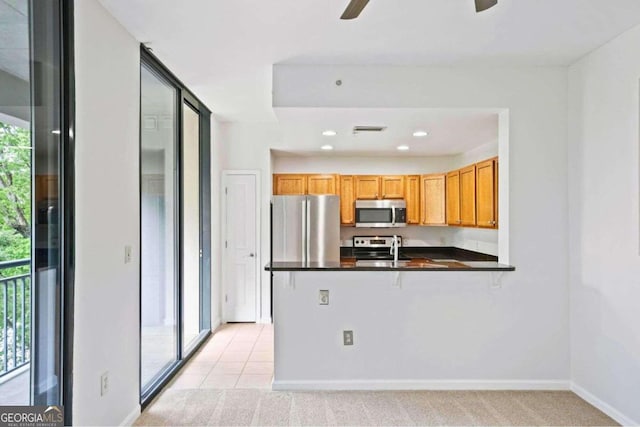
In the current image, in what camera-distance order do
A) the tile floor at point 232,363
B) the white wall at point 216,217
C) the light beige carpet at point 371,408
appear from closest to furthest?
1. the light beige carpet at point 371,408
2. the tile floor at point 232,363
3. the white wall at point 216,217

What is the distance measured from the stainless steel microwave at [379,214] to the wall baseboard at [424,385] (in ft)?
Result: 9.12

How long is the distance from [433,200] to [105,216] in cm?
439

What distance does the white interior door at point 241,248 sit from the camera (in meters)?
5.54

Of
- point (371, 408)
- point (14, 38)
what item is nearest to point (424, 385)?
point (371, 408)

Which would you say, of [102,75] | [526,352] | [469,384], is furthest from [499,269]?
[102,75]

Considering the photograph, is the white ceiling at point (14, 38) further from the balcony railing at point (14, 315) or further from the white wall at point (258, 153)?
the white wall at point (258, 153)

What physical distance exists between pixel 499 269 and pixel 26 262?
3092 millimetres

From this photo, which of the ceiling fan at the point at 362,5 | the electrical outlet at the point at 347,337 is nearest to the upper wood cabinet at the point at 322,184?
the electrical outlet at the point at 347,337

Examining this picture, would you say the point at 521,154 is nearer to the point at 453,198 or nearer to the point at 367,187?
the point at 453,198

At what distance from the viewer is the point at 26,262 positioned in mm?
1878

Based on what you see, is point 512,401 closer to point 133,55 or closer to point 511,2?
point 511,2

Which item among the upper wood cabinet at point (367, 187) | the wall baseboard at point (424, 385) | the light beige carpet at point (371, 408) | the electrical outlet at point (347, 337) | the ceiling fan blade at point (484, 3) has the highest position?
the ceiling fan blade at point (484, 3)

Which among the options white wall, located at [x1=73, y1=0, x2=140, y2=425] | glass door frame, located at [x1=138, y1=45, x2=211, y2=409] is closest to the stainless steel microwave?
glass door frame, located at [x1=138, y1=45, x2=211, y2=409]

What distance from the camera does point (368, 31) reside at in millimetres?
2812
